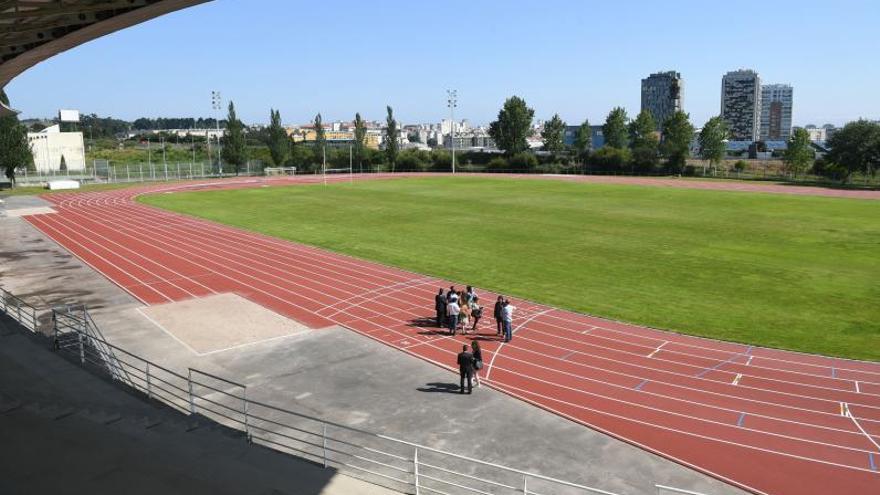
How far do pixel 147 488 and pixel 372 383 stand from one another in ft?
21.9

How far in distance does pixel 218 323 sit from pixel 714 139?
264 feet

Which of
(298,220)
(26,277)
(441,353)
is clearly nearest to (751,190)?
(298,220)

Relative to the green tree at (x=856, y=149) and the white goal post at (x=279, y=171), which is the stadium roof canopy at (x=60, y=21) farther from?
the white goal post at (x=279, y=171)

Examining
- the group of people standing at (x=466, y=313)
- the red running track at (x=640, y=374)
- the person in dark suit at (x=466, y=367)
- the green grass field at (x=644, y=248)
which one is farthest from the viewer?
the green grass field at (x=644, y=248)

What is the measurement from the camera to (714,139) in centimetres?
8575

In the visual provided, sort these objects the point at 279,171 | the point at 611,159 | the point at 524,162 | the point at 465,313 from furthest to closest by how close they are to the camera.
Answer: the point at 524,162 < the point at 279,171 < the point at 611,159 < the point at 465,313

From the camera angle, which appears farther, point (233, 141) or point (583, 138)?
point (583, 138)

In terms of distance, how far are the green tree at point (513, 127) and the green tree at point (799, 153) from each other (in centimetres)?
3932

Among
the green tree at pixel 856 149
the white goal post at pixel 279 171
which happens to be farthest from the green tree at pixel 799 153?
the white goal post at pixel 279 171

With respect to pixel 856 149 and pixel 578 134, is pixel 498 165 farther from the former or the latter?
pixel 856 149

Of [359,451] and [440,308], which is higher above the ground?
[440,308]

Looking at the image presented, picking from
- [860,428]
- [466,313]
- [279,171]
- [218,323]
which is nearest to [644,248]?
[466,313]

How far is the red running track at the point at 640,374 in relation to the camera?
11.5 m

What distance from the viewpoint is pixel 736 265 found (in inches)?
1081
